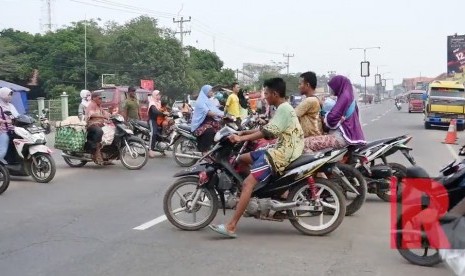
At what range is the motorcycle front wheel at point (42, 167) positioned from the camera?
381 inches

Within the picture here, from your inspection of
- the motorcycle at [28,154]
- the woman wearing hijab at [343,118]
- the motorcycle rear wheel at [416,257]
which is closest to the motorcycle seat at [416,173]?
Answer: the motorcycle rear wheel at [416,257]

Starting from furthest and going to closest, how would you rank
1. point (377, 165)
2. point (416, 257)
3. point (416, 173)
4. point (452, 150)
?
1. point (452, 150)
2. point (377, 165)
3. point (416, 257)
4. point (416, 173)

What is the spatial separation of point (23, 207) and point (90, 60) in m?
44.0

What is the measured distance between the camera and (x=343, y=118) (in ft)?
23.9

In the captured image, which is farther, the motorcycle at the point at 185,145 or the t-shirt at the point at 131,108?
the t-shirt at the point at 131,108

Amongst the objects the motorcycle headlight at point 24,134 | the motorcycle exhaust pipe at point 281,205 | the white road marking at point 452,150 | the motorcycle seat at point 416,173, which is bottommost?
the white road marking at point 452,150

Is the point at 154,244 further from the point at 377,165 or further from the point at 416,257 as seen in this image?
the point at 377,165

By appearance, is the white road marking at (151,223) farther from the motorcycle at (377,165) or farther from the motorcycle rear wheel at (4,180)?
the motorcycle rear wheel at (4,180)

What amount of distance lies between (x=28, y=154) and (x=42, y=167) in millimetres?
327

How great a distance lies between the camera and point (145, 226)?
658cm

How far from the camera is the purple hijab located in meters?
7.29

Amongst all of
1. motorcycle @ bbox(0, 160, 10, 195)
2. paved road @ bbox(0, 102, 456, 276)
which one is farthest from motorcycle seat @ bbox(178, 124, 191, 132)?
motorcycle @ bbox(0, 160, 10, 195)

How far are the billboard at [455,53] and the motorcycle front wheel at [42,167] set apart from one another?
55118 mm

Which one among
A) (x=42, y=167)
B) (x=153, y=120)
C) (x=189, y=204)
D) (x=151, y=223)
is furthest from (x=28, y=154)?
(x=189, y=204)
